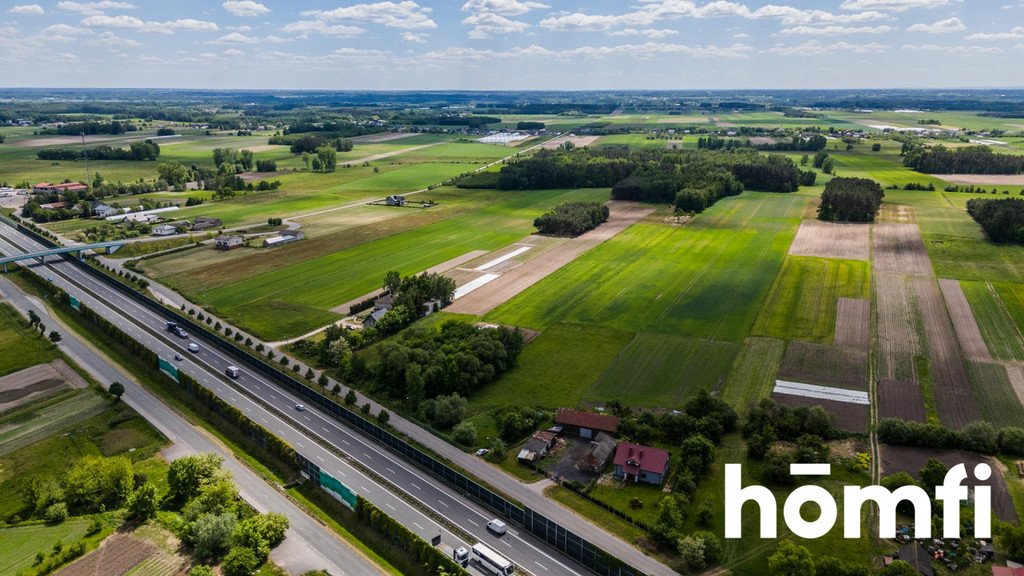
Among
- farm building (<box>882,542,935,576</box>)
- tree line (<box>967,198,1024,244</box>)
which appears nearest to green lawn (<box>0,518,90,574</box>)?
farm building (<box>882,542,935,576</box>)

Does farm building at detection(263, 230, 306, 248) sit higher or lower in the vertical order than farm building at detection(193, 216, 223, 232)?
lower

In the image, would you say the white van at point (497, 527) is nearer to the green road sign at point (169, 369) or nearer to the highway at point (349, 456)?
the highway at point (349, 456)

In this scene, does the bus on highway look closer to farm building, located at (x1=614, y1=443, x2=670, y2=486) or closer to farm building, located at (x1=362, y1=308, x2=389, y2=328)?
farm building, located at (x1=614, y1=443, x2=670, y2=486)

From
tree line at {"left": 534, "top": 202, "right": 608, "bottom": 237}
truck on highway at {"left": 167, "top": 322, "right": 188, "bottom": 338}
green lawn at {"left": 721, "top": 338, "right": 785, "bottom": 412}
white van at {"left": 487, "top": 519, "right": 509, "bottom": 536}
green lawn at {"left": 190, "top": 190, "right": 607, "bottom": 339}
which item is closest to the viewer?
white van at {"left": 487, "top": 519, "right": 509, "bottom": 536}

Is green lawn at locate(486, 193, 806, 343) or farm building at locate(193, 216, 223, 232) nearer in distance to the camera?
green lawn at locate(486, 193, 806, 343)

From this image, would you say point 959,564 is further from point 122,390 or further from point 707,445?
point 122,390

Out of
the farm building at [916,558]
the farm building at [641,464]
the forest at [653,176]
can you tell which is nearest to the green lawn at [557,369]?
the farm building at [641,464]
